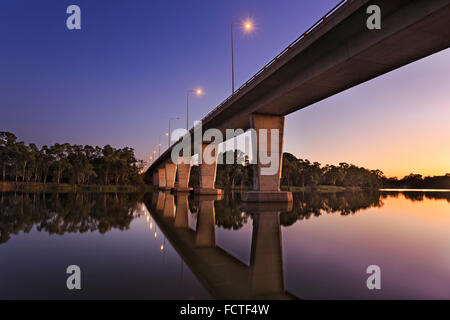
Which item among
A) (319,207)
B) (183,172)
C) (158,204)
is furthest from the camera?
(183,172)

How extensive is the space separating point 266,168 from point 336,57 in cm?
1313

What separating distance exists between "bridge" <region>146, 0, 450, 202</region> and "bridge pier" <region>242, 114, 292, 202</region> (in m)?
0.10

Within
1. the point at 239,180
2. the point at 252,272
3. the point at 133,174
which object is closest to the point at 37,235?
the point at 252,272

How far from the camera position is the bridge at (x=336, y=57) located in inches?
475

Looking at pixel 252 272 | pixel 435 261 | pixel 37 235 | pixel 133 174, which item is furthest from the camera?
pixel 133 174

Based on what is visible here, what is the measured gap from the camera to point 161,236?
9562 mm

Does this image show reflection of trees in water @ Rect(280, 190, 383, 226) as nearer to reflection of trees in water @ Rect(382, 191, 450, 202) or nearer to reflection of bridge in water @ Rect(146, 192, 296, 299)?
reflection of bridge in water @ Rect(146, 192, 296, 299)

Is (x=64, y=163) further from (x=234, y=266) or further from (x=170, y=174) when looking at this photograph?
(x=234, y=266)

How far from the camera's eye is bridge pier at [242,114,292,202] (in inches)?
1013

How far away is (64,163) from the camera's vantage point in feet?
260

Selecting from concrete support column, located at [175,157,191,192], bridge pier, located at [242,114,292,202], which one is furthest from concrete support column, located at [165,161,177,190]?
bridge pier, located at [242,114,292,202]

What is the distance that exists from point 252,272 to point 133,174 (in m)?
98.7

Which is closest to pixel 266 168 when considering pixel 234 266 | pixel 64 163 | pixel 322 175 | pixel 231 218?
pixel 231 218

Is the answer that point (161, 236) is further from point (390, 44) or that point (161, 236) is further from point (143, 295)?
point (390, 44)
